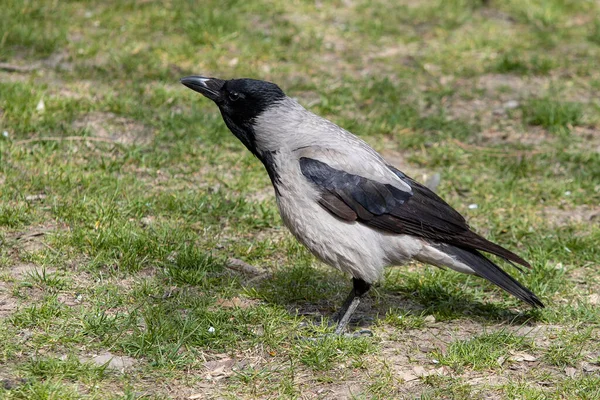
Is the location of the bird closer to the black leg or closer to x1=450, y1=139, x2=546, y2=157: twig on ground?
the black leg

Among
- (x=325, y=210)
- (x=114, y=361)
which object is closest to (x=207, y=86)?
(x=325, y=210)

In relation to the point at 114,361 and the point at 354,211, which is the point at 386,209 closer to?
the point at 354,211

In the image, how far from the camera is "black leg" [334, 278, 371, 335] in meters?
5.23

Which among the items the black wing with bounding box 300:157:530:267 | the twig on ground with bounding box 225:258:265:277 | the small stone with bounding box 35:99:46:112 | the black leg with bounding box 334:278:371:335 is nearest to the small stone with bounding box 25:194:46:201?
the small stone with bounding box 35:99:46:112

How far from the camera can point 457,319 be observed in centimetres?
548

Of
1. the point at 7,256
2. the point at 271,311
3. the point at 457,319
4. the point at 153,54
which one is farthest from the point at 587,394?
the point at 153,54

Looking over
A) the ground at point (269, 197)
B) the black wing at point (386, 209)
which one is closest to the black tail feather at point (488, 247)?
the black wing at point (386, 209)

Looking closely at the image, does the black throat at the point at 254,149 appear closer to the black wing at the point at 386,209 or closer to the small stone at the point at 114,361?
the black wing at the point at 386,209

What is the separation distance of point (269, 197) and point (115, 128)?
67.1 inches

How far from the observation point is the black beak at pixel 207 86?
5.58 meters

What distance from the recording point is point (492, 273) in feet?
17.2

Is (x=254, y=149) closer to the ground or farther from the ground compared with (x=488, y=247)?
farther from the ground

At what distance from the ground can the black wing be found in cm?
59

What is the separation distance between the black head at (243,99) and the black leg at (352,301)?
112cm
